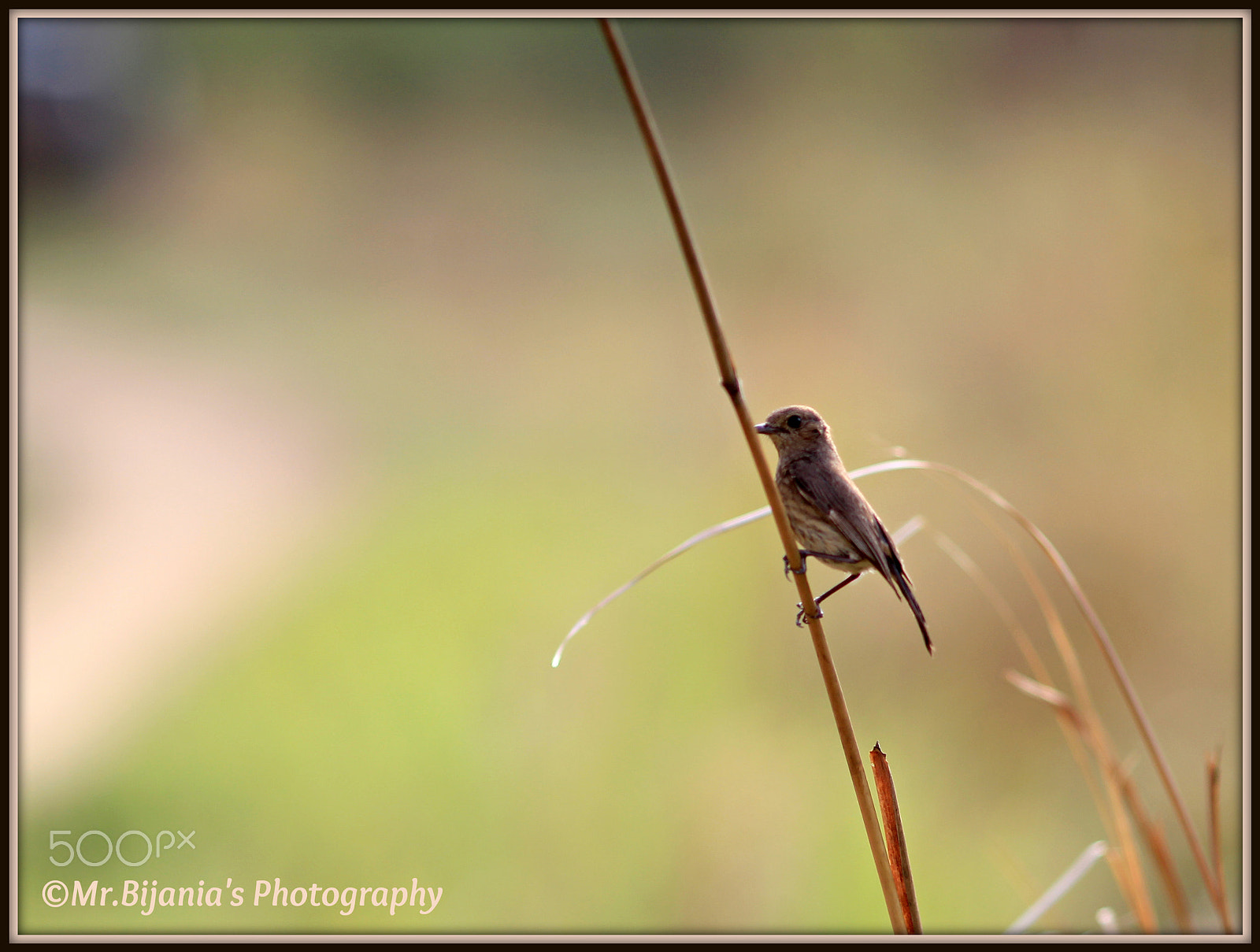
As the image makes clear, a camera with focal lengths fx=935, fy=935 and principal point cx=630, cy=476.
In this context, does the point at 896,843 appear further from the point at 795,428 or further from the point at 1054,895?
the point at 795,428

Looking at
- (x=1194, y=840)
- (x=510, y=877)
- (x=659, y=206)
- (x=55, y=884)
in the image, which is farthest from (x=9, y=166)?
(x=659, y=206)

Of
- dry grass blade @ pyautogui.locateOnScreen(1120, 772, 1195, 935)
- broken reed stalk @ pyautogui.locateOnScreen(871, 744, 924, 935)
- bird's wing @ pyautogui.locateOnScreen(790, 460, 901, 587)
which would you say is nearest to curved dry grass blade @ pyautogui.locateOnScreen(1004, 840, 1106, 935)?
dry grass blade @ pyautogui.locateOnScreen(1120, 772, 1195, 935)

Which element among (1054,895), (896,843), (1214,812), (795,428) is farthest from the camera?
(795,428)

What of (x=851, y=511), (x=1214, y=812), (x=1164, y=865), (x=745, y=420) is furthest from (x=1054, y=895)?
(x=745, y=420)

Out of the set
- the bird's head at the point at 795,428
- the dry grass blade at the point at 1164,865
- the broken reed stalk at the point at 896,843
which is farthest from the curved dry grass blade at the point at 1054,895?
the bird's head at the point at 795,428

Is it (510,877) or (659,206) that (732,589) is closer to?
(510,877)

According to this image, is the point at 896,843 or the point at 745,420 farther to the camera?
the point at 896,843

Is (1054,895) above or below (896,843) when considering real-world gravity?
below
